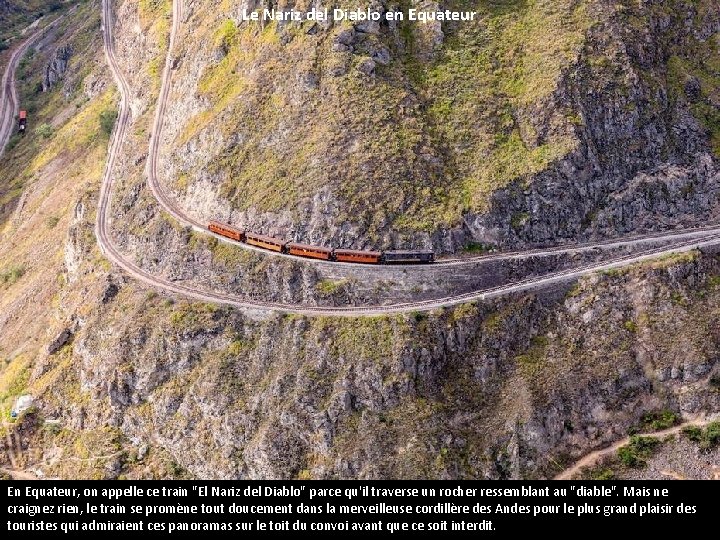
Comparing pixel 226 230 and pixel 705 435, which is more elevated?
pixel 226 230

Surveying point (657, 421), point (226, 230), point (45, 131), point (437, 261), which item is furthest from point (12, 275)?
point (657, 421)

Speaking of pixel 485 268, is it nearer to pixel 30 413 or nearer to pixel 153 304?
pixel 153 304

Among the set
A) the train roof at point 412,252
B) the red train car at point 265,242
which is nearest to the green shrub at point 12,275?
the red train car at point 265,242

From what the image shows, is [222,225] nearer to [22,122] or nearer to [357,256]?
[357,256]

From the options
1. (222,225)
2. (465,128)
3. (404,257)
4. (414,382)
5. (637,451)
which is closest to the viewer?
(637,451)

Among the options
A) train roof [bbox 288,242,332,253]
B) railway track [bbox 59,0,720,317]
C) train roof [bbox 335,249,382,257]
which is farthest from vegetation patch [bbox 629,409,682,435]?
train roof [bbox 288,242,332,253]
